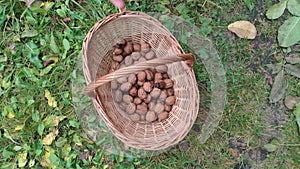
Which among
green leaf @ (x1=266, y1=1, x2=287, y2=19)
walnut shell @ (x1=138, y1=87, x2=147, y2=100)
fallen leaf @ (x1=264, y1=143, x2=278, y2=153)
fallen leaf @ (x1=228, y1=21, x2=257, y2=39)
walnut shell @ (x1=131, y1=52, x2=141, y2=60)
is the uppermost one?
green leaf @ (x1=266, y1=1, x2=287, y2=19)

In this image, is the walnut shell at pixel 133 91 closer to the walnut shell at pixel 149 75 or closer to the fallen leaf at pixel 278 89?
the walnut shell at pixel 149 75

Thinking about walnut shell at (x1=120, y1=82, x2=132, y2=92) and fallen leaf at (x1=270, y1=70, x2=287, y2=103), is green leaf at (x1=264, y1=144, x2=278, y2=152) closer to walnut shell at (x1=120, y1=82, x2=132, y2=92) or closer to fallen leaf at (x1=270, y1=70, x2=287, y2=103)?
fallen leaf at (x1=270, y1=70, x2=287, y2=103)

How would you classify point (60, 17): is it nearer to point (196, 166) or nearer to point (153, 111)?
point (153, 111)

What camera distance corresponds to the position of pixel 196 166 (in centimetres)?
160

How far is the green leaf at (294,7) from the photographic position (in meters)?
1.62

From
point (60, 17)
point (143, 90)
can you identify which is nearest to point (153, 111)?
point (143, 90)

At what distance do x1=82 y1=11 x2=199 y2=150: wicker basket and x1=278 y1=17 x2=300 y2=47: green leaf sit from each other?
1.54ft

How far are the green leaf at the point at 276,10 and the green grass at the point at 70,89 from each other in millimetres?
27

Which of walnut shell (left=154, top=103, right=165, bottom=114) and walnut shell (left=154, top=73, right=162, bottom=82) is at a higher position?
walnut shell (left=154, top=73, right=162, bottom=82)

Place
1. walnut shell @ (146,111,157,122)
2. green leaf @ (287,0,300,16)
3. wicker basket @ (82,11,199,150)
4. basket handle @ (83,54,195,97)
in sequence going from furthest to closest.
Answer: green leaf @ (287,0,300,16) → walnut shell @ (146,111,157,122) → wicker basket @ (82,11,199,150) → basket handle @ (83,54,195,97)

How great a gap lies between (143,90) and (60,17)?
1.64 ft

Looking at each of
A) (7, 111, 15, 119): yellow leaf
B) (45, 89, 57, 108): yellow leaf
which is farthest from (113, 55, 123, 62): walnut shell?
(7, 111, 15, 119): yellow leaf

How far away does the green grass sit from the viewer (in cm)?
158

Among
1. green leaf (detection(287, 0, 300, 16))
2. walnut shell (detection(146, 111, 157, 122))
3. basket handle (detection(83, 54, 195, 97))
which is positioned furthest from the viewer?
green leaf (detection(287, 0, 300, 16))
